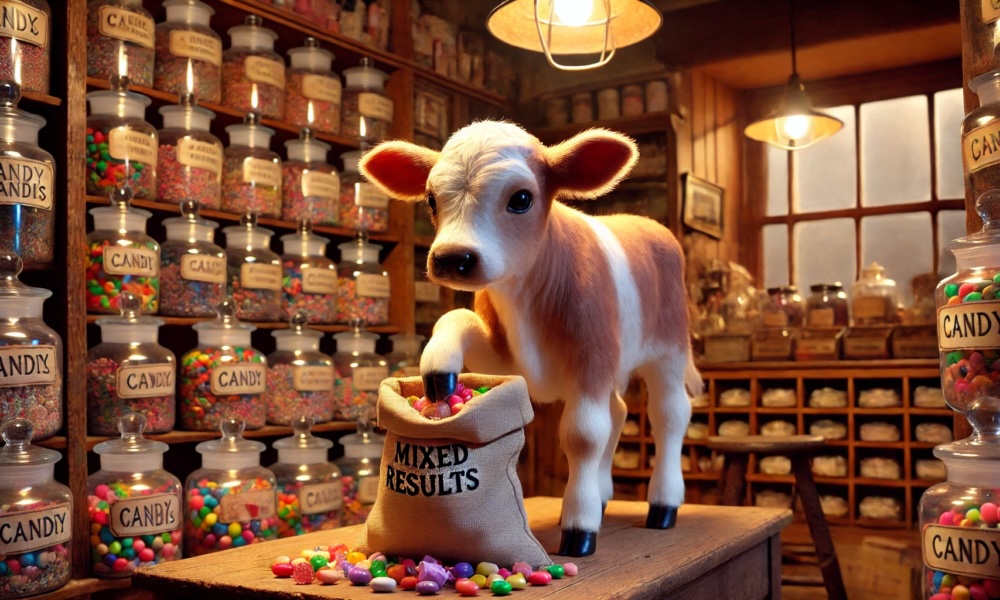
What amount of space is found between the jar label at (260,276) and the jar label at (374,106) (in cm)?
62

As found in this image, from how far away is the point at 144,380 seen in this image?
5.79 feet

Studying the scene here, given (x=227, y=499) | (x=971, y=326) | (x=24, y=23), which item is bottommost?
(x=227, y=499)

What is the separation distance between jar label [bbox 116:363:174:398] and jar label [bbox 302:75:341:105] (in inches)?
36.1

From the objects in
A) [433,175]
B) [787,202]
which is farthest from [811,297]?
[433,175]

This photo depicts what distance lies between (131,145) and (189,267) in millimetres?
292

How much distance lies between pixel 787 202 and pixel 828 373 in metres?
1.04

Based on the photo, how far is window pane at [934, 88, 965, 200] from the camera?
11.0ft

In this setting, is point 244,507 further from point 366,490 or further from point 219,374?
point 366,490

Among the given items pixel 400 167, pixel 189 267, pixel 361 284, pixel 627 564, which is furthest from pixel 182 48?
pixel 627 564

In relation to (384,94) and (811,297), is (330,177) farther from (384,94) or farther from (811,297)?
(811,297)

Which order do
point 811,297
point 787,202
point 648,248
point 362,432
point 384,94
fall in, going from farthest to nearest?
point 787,202, point 811,297, point 384,94, point 362,432, point 648,248

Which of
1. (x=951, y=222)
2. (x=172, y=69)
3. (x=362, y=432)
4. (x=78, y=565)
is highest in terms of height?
(x=172, y=69)

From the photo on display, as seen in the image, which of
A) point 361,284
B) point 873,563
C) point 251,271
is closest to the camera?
point 251,271

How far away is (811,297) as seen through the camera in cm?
319
